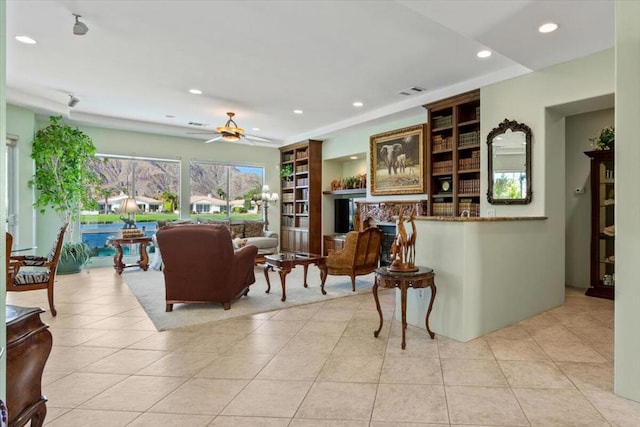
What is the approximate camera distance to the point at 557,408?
82.5 inches

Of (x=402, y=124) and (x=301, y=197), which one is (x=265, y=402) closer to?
(x=402, y=124)

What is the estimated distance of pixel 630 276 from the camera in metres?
2.20

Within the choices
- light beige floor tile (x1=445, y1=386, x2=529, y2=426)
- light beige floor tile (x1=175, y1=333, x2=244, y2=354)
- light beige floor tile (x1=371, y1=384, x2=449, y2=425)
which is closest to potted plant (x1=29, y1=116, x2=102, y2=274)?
light beige floor tile (x1=175, y1=333, x2=244, y2=354)

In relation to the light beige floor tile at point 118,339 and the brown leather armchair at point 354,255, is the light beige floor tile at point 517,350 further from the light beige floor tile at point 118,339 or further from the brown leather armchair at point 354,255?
the light beige floor tile at point 118,339

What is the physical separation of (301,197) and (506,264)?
6088 millimetres

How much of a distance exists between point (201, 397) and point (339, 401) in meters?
0.86

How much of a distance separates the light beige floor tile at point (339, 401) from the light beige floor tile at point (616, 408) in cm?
131

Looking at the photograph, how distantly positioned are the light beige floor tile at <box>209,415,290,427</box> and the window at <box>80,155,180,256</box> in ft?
20.8

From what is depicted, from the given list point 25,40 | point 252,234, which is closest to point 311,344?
point 25,40

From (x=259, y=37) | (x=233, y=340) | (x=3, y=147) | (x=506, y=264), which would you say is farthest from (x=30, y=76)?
(x=506, y=264)

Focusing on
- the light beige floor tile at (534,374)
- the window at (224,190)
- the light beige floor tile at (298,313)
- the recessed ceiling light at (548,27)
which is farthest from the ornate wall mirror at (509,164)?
the window at (224,190)

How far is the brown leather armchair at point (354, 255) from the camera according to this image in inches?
197

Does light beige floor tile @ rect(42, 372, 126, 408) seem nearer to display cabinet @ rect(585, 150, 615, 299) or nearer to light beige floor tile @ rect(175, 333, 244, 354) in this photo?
light beige floor tile @ rect(175, 333, 244, 354)

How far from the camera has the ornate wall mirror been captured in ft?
14.1
